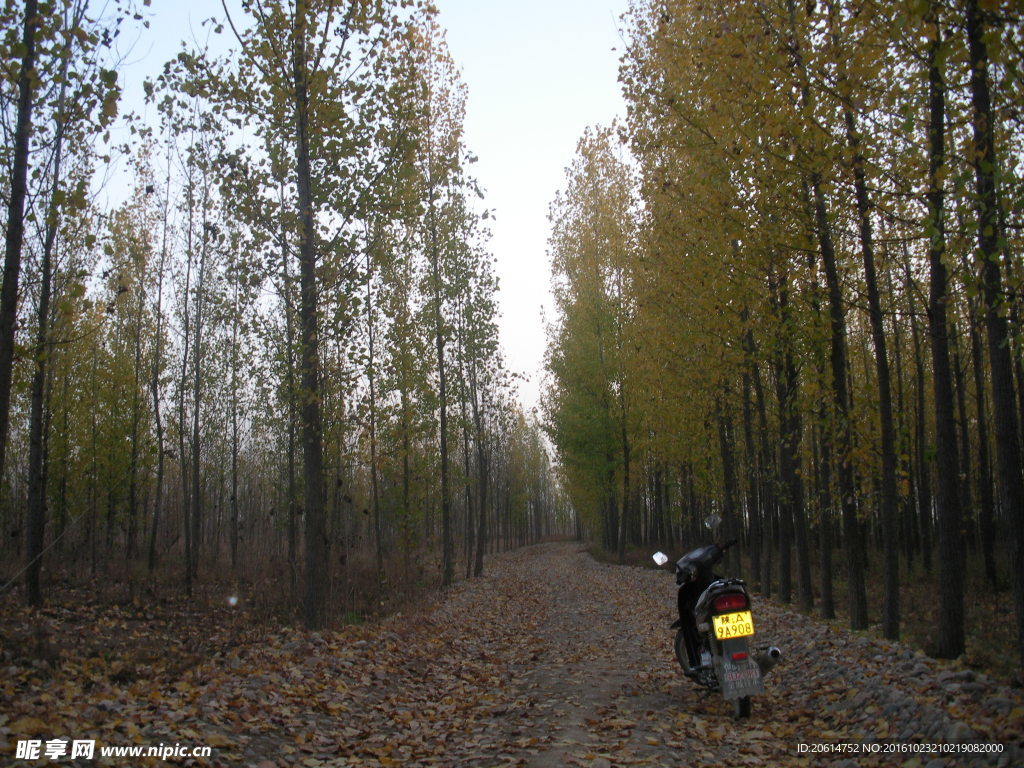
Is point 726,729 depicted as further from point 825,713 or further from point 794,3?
point 794,3

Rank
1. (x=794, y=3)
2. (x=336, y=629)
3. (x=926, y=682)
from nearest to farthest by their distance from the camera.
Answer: (x=926, y=682) → (x=794, y=3) → (x=336, y=629)

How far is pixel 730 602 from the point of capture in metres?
6.26

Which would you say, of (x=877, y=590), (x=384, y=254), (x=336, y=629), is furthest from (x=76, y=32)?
(x=877, y=590)

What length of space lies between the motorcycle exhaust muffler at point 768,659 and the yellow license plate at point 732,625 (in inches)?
9.1

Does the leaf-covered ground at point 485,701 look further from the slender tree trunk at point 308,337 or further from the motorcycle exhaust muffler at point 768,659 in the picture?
the slender tree trunk at point 308,337

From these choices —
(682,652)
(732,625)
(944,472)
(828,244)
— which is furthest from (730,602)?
(828,244)

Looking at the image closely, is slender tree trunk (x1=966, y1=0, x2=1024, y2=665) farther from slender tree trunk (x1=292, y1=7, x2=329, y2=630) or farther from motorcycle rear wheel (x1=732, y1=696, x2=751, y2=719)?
slender tree trunk (x1=292, y1=7, x2=329, y2=630)

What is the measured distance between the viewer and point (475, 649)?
10266mm

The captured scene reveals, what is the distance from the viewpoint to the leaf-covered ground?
16.1 feet

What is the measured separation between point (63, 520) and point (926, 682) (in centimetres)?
2452

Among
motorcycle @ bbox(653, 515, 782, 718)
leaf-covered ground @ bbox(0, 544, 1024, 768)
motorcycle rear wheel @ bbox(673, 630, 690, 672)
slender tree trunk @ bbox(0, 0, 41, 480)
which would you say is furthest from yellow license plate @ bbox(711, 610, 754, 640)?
slender tree trunk @ bbox(0, 0, 41, 480)

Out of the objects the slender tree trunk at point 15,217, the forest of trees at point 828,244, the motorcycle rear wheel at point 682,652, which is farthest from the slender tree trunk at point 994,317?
the slender tree trunk at point 15,217

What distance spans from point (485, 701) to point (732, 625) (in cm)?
273

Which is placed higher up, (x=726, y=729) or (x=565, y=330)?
(x=565, y=330)
